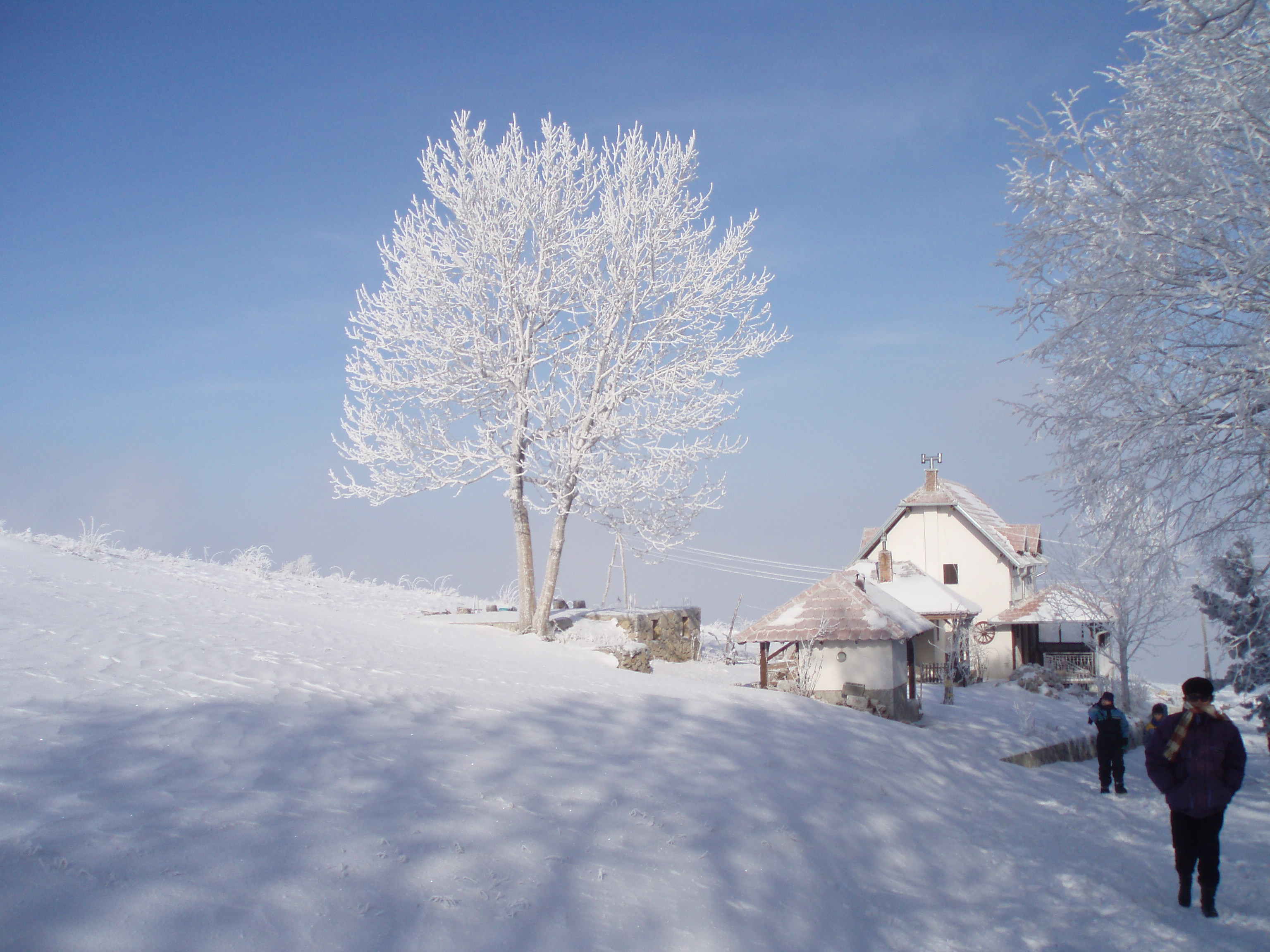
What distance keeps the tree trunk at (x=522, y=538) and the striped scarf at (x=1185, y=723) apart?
1134 centimetres

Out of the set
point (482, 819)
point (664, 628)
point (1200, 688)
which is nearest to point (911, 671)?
point (664, 628)

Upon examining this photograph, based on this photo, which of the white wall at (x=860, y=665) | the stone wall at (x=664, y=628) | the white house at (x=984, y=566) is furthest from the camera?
the white house at (x=984, y=566)

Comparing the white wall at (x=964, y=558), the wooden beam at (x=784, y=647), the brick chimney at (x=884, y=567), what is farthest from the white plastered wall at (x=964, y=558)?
the wooden beam at (x=784, y=647)

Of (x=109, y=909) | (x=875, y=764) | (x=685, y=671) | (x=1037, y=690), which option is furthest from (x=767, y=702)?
(x=1037, y=690)

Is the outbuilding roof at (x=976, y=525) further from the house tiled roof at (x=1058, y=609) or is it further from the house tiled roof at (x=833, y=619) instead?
the house tiled roof at (x=833, y=619)

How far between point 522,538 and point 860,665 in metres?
6.94

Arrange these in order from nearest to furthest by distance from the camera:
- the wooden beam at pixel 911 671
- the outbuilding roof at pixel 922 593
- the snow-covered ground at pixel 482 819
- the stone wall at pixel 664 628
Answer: the snow-covered ground at pixel 482 819 < the wooden beam at pixel 911 671 < the stone wall at pixel 664 628 < the outbuilding roof at pixel 922 593

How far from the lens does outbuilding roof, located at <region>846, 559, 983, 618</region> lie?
2753cm

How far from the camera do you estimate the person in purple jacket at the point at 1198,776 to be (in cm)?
524

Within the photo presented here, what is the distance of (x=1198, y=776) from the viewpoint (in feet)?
17.3

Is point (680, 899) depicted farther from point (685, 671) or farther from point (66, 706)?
point (685, 671)

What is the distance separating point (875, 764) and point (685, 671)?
24.1 ft

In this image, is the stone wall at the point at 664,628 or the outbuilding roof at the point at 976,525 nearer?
the stone wall at the point at 664,628

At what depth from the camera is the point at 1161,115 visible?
625cm
